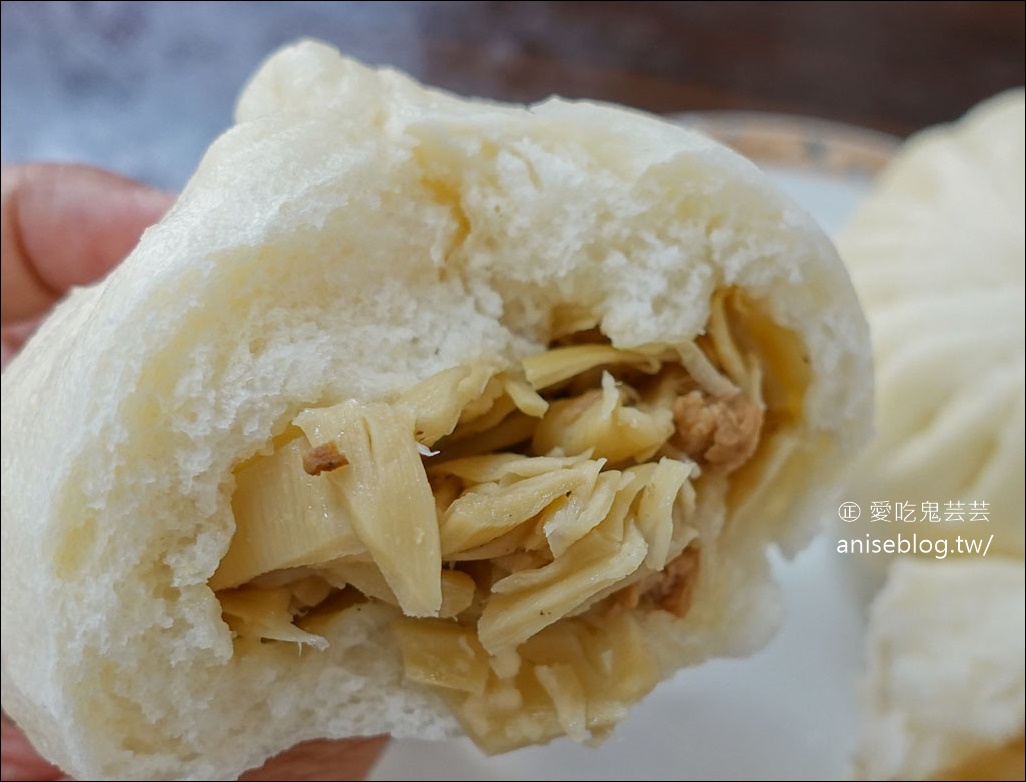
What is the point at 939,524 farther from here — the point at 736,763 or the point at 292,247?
Result: the point at 292,247

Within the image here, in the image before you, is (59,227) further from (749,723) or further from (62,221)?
(749,723)

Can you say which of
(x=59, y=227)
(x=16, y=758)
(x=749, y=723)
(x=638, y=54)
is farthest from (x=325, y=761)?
(x=638, y=54)

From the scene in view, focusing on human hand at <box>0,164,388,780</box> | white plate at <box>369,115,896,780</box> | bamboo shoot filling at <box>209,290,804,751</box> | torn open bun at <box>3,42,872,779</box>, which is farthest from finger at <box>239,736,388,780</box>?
human hand at <box>0,164,388,780</box>

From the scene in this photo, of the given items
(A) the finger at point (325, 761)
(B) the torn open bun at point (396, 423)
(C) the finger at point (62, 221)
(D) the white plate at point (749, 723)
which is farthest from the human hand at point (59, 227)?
(D) the white plate at point (749, 723)

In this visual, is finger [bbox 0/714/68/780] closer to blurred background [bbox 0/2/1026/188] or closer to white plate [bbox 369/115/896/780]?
white plate [bbox 369/115/896/780]

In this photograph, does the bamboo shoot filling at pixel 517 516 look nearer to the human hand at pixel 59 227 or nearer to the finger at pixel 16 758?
the finger at pixel 16 758
